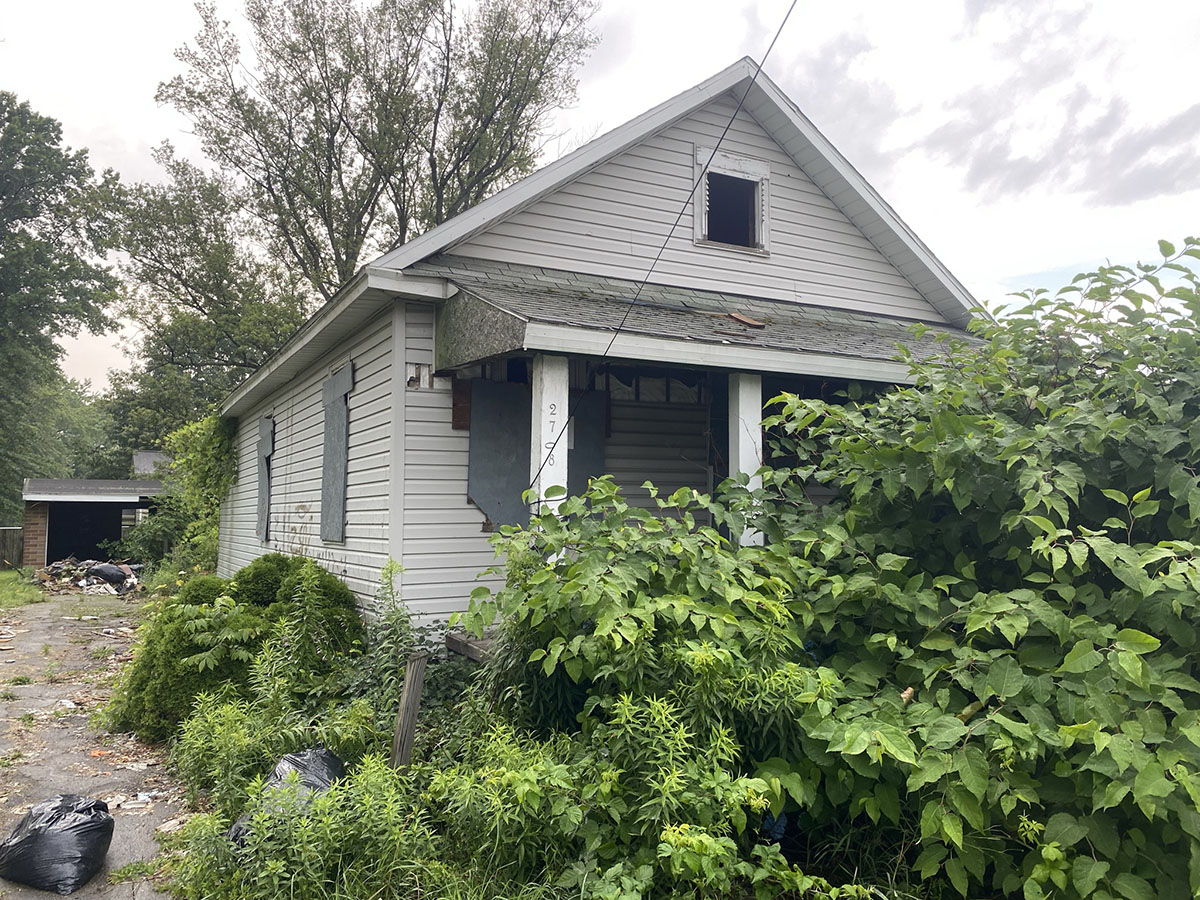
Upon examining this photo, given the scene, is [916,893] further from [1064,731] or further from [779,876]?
[1064,731]

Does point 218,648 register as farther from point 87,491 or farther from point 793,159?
point 87,491

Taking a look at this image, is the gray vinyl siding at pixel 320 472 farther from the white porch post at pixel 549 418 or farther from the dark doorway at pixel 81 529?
the dark doorway at pixel 81 529

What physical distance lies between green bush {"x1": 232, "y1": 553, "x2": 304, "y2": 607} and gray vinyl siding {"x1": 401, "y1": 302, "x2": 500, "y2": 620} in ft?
5.02

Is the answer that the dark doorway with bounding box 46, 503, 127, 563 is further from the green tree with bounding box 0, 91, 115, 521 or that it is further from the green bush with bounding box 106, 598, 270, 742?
the green bush with bounding box 106, 598, 270, 742

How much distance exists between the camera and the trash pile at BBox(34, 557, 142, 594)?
1802cm

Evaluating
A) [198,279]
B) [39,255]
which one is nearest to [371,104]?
[198,279]

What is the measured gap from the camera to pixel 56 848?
11.8ft

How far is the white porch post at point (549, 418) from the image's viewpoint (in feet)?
17.2

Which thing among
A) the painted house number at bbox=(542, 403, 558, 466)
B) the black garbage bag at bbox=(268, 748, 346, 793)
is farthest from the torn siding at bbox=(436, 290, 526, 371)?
the black garbage bag at bbox=(268, 748, 346, 793)

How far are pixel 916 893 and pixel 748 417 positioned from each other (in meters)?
3.46

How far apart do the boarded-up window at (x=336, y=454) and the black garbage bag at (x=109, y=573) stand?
13881mm

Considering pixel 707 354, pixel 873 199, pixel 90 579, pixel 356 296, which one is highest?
pixel 873 199

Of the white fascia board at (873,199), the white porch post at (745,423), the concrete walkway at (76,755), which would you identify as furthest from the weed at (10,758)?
the white fascia board at (873,199)

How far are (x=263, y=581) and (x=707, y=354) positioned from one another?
4.79 metres
